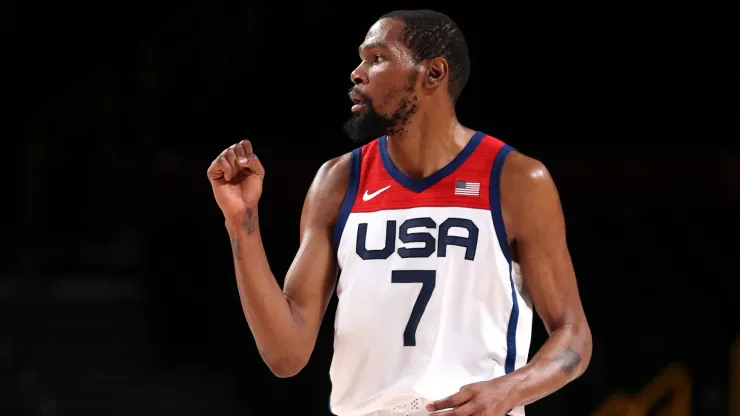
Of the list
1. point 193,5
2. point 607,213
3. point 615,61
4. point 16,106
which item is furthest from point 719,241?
point 16,106

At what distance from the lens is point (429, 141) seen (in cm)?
277

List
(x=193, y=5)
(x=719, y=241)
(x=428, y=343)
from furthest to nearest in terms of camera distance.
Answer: (x=193, y=5) → (x=719, y=241) → (x=428, y=343)

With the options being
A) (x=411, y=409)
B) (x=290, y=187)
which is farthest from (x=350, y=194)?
(x=290, y=187)

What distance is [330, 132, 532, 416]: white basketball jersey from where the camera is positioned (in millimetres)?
2570

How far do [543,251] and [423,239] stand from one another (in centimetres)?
28

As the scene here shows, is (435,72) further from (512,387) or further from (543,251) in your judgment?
(512,387)

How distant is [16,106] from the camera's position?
10695 millimetres

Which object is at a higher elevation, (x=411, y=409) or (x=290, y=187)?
(x=411, y=409)

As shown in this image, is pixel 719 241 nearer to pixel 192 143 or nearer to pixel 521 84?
pixel 521 84

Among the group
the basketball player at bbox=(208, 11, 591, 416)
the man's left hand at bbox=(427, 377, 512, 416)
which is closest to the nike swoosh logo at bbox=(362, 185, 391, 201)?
the basketball player at bbox=(208, 11, 591, 416)

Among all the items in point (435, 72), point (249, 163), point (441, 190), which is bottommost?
point (441, 190)

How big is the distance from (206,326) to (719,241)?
3508mm

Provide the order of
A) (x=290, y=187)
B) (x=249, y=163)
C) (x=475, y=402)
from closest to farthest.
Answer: (x=475, y=402), (x=249, y=163), (x=290, y=187)

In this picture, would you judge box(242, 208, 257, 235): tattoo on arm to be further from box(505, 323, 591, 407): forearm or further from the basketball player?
box(505, 323, 591, 407): forearm
